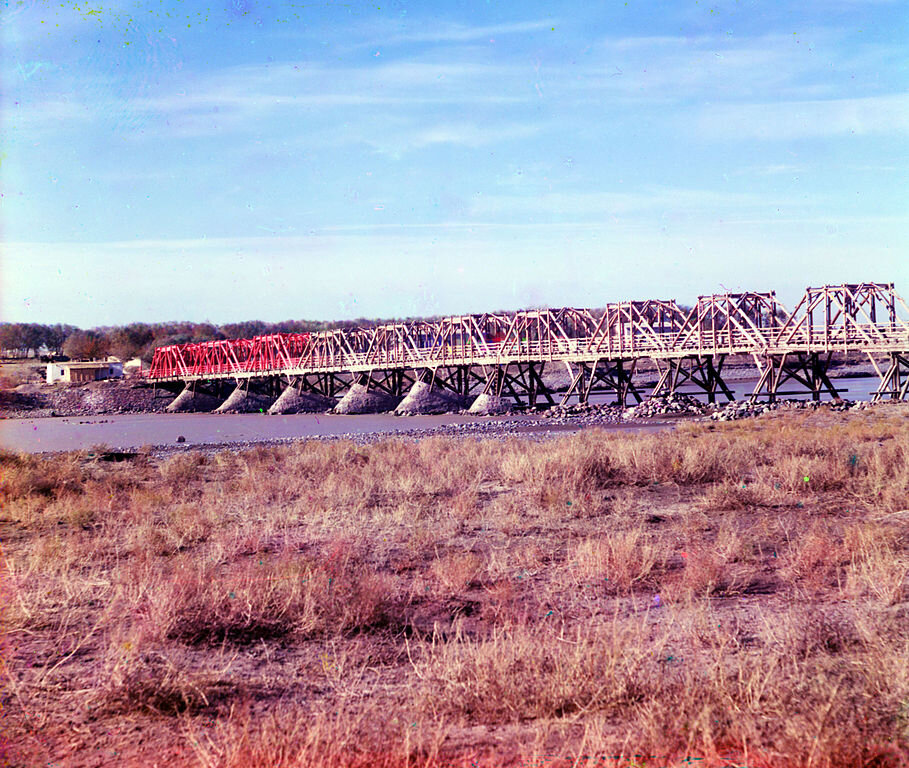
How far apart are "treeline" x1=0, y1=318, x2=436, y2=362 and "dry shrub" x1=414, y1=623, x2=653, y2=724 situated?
10072 centimetres

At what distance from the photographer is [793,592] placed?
28.0 ft

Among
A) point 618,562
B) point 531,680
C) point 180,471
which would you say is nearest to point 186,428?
point 180,471

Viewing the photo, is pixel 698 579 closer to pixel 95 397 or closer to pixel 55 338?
pixel 95 397

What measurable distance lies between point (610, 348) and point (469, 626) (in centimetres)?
3796

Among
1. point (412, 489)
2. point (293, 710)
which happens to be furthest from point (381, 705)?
point (412, 489)

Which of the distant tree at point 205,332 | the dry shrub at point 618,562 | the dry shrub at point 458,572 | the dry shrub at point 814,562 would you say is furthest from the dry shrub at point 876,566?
the distant tree at point 205,332

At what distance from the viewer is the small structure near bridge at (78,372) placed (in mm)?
82250

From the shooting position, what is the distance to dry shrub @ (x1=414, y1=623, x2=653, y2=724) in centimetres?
571

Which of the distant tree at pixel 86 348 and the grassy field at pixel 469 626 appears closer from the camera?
the grassy field at pixel 469 626

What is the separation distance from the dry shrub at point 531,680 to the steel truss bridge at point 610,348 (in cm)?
3056

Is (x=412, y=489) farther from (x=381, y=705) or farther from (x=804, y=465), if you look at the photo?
(x=381, y=705)

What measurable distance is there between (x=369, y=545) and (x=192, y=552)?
83.4 inches

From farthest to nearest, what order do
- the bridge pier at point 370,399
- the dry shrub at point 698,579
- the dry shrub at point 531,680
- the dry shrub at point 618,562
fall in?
the bridge pier at point 370,399, the dry shrub at point 618,562, the dry shrub at point 698,579, the dry shrub at point 531,680

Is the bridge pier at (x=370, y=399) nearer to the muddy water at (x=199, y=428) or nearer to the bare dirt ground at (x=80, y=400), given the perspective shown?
the muddy water at (x=199, y=428)
